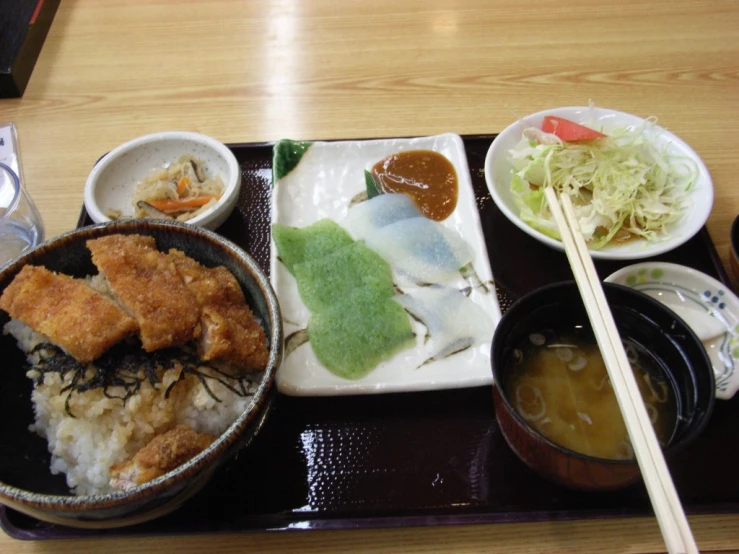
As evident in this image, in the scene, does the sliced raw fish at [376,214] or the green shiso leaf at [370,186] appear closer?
the sliced raw fish at [376,214]

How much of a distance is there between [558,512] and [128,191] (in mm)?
1517

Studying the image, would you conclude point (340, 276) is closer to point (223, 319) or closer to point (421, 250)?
point (421, 250)

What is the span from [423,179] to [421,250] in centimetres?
32

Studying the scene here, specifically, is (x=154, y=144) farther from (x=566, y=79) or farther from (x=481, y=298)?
(x=566, y=79)

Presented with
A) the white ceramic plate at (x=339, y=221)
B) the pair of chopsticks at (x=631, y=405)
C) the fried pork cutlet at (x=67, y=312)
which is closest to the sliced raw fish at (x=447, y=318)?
the white ceramic plate at (x=339, y=221)

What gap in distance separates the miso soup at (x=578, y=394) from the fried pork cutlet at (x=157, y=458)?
0.62 meters

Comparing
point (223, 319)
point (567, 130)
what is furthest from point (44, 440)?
point (567, 130)

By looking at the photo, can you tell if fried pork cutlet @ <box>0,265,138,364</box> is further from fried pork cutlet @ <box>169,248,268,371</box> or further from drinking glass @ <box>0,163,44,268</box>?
drinking glass @ <box>0,163,44,268</box>

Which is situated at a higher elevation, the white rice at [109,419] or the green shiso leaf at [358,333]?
the white rice at [109,419]

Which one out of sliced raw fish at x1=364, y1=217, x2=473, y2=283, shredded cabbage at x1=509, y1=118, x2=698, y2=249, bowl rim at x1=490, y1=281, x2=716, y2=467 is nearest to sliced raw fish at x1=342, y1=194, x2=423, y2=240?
sliced raw fish at x1=364, y1=217, x2=473, y2=283

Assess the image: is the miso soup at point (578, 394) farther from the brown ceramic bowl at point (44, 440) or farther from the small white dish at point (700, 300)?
the brown ceramic bowl at point (44, 440)

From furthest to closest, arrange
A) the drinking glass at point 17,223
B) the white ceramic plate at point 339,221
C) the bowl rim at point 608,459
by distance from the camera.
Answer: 1. the drinking glass at point 17,223
2. the white ceramic plate at point 339,221
3. the bowl rim at point 608,459

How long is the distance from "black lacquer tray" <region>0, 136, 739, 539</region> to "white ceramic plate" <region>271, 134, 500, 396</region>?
1.8 inches

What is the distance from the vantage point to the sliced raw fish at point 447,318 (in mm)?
1416
